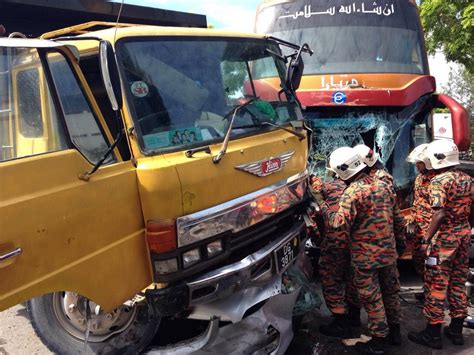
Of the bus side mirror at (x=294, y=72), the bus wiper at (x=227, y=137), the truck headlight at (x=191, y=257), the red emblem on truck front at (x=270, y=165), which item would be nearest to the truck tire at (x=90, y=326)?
the truck headlight at (x=191, y=257)

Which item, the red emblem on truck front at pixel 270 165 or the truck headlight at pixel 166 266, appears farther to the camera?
the red emblem on truck front at pixel 270 165

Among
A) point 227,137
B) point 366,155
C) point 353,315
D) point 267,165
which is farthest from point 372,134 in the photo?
point 227,137

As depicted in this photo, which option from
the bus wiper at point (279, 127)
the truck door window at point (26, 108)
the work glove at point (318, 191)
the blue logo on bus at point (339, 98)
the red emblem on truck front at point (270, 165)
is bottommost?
the work glove at point (318, 191)

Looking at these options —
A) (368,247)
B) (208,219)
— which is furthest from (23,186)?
(368,247)

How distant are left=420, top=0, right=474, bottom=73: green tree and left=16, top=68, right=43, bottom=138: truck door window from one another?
8.12 meters

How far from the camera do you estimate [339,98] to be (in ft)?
15.9

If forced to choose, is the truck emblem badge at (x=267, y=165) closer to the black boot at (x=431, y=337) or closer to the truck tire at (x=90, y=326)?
the truck tire at (x=90, y=326)

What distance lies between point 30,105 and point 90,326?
1283 millimetres

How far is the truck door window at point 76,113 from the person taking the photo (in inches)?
86.6

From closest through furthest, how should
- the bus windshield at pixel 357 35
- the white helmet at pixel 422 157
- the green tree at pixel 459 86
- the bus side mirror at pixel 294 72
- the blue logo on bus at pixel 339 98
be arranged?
the bus side mirror at pixel 294 72 < the white helmet at pixel 422 157 < the blue logo on bus at pixel 339 98 < the bus windshield at pixel 357 35 < the green tree at pixel 459 86

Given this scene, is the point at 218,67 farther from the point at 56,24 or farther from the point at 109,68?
the point at 56,24

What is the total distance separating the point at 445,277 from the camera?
3.50 metres

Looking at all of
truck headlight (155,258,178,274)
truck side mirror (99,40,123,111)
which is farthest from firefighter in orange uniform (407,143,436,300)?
truck side mirror (99,40,123,111)

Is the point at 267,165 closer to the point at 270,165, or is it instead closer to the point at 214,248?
the point at 270,165
